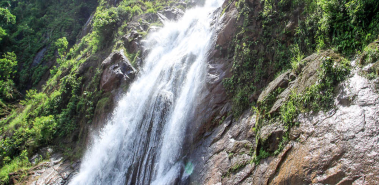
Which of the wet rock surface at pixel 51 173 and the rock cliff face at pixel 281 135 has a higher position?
the wet rock surface at pixel 51 173

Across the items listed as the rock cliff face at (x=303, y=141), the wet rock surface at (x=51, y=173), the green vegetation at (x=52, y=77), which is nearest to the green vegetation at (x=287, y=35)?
the rock cliff face at (x=303, y=141)

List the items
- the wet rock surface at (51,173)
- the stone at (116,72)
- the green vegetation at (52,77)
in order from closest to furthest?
the wet rock surface at (51,173)
the stone at (116,72)
the green vegetation at (52,77)

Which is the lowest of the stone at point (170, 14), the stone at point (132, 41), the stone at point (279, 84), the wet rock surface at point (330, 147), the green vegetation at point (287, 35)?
the wet rock surface at point (330, 147)

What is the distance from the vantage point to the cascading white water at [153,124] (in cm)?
1119

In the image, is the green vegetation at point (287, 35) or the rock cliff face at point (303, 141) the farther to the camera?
the green vegetation at point (287, 35)

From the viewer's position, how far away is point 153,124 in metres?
12.7

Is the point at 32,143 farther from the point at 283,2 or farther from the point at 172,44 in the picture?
the point at 283,2

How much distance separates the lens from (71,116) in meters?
18.7

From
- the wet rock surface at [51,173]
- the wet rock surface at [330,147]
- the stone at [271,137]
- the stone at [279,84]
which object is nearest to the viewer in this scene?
the wet rock surface at [330,147]

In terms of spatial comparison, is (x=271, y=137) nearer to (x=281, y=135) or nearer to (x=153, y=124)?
(x=281, y=135)

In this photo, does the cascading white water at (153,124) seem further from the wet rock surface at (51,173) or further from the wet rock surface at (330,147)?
the wet rock surface at (330,147)

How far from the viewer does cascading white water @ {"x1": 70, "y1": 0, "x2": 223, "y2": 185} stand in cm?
1119

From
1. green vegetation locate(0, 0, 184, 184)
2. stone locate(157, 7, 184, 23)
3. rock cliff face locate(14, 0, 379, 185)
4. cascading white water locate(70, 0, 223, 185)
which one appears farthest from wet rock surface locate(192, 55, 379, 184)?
stone locate(157, 7, 184, 23)

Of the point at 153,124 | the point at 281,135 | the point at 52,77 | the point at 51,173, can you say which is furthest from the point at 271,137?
the point at 52,77
